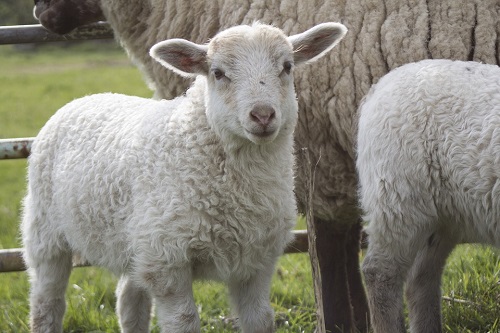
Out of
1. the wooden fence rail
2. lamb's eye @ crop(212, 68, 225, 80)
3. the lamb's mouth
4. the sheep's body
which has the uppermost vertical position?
lamb's eye @ crop(212, 68, 225, 80)

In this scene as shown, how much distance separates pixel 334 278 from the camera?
527cm

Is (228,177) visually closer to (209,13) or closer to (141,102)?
(141,102)

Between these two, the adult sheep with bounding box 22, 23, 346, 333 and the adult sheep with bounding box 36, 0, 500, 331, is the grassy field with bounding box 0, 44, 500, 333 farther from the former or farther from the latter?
the adult sheep with bounding box 22, 23, 346, 333

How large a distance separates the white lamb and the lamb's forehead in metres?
0.55

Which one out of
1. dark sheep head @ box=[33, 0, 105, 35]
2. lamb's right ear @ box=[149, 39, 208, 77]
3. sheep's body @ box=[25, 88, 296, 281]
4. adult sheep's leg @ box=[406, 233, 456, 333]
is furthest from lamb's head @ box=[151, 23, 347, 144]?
dark sheep head @ box=[33, 0, 105, 35]

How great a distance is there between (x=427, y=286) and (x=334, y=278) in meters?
0.80

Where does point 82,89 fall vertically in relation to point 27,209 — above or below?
below

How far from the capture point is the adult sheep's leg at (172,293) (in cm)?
392

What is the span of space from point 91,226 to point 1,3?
15.5 meters

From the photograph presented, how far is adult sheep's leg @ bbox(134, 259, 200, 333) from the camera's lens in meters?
3.92

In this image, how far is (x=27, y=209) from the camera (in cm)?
471

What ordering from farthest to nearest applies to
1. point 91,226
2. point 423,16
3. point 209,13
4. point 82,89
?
point 82,89 → point 209,13 → point 423,16 → point 91,226

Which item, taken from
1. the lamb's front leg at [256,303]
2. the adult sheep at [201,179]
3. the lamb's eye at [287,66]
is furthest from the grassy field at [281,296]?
the lamb's eye at [287,66]

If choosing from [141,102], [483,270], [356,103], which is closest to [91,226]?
[141,102]
